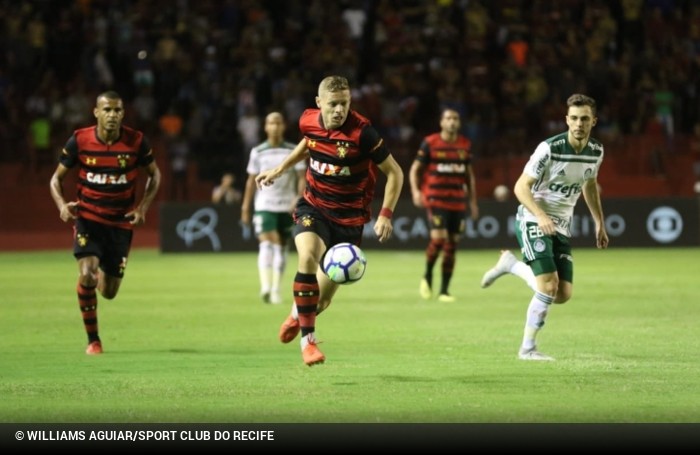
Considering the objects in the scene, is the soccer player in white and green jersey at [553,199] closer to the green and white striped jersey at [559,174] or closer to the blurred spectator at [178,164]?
the green and white striped jersey at [559,174]

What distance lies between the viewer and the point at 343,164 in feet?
34.7

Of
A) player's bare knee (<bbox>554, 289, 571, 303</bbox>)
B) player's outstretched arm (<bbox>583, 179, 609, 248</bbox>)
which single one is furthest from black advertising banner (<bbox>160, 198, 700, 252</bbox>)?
player's bare knee (<bbox>554, 289, 571, 303</bbox>)

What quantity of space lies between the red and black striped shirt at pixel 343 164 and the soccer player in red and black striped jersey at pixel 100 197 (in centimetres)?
195

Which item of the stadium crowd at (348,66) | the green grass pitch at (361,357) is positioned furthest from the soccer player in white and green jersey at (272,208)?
the stadium crowd at (348,66)

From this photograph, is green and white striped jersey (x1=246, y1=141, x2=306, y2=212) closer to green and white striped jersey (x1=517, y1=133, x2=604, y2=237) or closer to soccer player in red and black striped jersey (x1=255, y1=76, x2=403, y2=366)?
soccer player in red and black striped jersey (x1=255, y1=76, x2=403, y2=366)

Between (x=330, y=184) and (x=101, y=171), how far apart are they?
233 centimetres

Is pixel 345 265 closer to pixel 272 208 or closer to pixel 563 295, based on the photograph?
pixel 563 295

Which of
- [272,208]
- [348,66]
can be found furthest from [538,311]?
[348,66]

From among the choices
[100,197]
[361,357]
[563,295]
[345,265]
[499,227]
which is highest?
[100,197]

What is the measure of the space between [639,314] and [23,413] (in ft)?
28.2

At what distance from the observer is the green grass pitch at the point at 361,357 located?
8578mm

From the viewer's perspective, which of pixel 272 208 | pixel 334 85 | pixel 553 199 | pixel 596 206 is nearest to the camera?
pixel 334 85

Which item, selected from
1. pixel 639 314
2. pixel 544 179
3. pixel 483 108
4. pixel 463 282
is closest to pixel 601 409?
pixel 544 179

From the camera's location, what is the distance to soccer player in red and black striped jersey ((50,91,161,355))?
11789 millimetres
